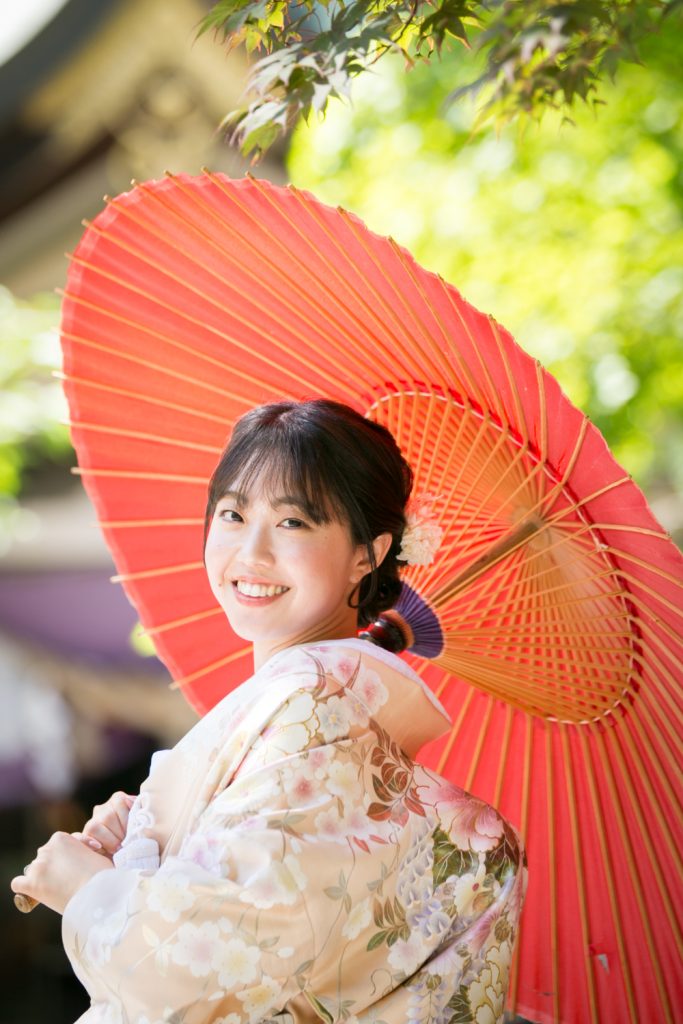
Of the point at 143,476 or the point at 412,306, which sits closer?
the point at 412,306

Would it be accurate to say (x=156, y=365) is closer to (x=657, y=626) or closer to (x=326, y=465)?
(x=326, y=465)

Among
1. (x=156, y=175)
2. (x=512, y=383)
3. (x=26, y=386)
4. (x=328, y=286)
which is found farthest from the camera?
(x=156, y=175)

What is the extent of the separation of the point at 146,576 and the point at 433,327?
90cm

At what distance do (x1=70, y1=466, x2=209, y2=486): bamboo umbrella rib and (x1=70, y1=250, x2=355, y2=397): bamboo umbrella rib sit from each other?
247mm

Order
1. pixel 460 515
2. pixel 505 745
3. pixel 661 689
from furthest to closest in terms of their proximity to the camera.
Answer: pixel 505 745
pixel 460 515
pixel 661 689

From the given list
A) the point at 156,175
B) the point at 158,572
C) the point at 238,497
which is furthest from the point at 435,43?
the point at 156,175

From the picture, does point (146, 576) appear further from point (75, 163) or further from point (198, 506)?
point (75, 163)

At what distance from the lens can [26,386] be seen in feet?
19.9

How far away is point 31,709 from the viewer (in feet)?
25.2

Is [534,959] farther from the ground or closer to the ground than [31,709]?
farther from the ground

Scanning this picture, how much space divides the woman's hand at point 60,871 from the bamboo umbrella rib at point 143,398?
36.4 inches

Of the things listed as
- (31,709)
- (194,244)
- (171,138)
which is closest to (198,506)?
(194,244)

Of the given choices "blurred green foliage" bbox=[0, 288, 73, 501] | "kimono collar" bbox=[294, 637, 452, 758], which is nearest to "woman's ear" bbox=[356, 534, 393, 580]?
"kimono collar" bbox=[294, 637, 452, 758]

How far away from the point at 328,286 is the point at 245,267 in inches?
8.0
